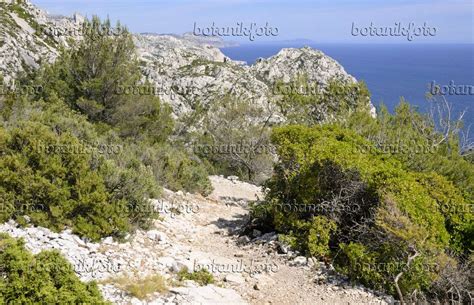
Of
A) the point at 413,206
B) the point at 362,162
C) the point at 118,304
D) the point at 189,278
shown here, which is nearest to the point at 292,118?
the point at 362,162

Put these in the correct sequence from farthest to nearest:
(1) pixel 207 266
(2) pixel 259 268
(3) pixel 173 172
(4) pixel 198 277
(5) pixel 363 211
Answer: (3) pixel 173 172
(5) pixel 363 211
(2) pixel 259 268
(1) pixel 207 266
(4) pixel 198 277

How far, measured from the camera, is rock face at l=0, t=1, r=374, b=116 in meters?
29.4

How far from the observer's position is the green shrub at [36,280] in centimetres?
390

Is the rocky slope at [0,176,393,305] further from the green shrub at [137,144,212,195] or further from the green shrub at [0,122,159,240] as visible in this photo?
the green shrub at [137,144,212,195]

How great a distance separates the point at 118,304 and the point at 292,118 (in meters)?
14.5

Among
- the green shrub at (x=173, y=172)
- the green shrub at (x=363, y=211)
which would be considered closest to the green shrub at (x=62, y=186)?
the green shrub at (x=363, y=211)

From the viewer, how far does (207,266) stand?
7742 millimetres

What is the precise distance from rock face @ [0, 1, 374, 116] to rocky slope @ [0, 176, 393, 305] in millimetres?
13608

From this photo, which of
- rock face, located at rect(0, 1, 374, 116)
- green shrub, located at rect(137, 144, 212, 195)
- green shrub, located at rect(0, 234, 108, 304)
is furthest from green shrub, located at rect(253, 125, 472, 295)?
rock face, located at rect(0, 1, 374, 116)

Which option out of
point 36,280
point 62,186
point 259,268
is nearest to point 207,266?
point 259,268

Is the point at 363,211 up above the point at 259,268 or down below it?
above

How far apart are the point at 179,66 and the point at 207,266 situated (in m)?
61.3

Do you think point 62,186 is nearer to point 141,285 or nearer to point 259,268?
point 141,285

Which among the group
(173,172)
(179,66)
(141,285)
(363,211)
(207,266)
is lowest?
(207,266)
